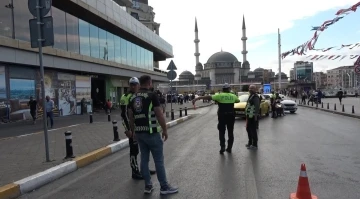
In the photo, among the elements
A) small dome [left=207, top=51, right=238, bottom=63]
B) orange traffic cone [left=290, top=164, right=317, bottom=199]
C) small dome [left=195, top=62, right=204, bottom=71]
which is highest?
small dome [left=207, top=51, right=238, bottom=63]

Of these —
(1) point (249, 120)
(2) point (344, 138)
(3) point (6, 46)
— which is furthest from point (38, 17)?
(3) point (6, 46)

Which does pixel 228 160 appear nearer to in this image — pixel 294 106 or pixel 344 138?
pixel 344 138

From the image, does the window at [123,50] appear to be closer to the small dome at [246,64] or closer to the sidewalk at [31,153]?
the sidewalk at [31,153]

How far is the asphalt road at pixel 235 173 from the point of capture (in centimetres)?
571

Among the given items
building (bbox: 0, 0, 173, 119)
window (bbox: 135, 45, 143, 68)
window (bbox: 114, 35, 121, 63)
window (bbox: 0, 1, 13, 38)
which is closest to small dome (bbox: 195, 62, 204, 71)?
building (bbox: 0, 0, 173, 119)

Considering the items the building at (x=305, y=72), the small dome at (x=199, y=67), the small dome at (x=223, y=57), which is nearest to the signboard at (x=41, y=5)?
the building at (x=305, y=72)

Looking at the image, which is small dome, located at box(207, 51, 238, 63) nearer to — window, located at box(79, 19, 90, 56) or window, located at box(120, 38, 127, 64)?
window, located at box(120, 38, 127, 64)

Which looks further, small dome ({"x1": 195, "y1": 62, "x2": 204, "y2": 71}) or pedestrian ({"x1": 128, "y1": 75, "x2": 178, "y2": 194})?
small dome ({"x1": 195, "y1": 62, "x2": 204, "y2": 71})

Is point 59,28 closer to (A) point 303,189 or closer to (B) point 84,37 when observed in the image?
(B) point 84,37

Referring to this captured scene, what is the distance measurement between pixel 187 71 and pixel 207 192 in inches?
6735

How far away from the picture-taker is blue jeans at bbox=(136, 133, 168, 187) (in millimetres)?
5535

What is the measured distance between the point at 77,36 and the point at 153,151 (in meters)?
24.0

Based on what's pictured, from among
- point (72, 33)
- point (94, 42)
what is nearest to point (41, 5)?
point (72, 33)

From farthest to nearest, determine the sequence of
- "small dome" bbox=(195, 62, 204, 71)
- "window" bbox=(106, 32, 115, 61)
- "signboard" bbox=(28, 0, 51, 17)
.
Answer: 1. "small dome" bbox=(195, 62, 204, 71)
2. "window" bbox=(106, 32, 115, 61)
3. "signboard" bbox=(28, 0, 51, 17)
